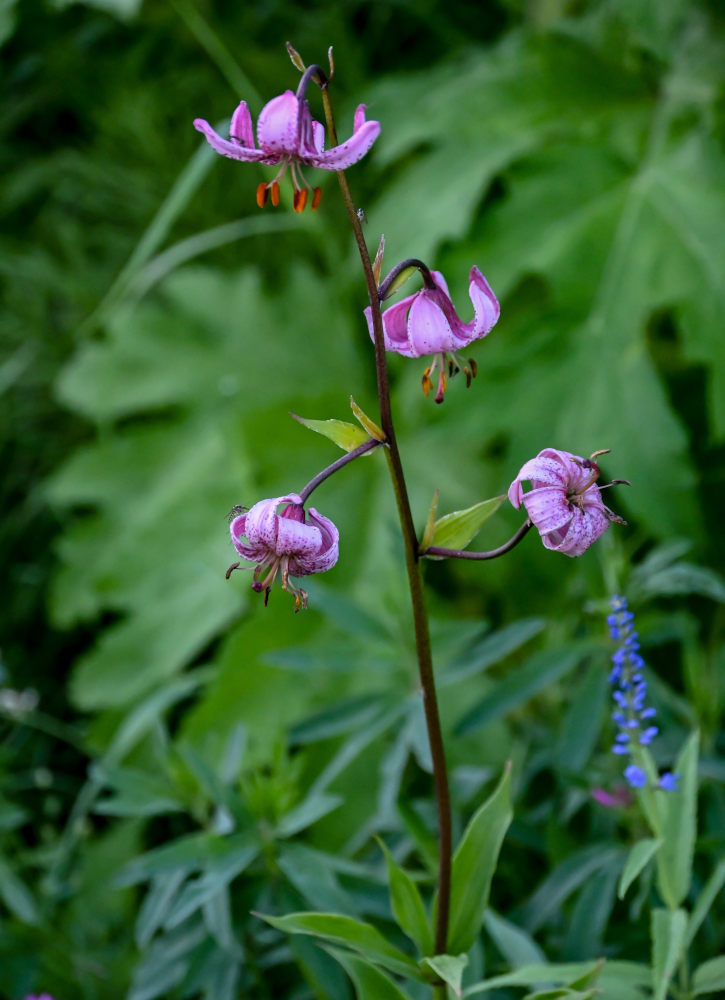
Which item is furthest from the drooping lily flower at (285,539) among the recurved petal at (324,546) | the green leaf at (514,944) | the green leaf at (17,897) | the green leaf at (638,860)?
the green leaf at (17,897)

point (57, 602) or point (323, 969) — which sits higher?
point (57, 602)

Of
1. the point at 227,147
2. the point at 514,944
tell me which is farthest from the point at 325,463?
the point at 227,147

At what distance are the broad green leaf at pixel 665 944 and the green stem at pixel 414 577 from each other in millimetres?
163

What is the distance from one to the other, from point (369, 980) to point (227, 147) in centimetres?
62

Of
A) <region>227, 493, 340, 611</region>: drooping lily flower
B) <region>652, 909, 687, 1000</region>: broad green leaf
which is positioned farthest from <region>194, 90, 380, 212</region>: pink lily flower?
<region>652, 909, 687, 1000</region>: broad green leaf

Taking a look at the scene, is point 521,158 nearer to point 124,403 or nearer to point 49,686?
point 124,403

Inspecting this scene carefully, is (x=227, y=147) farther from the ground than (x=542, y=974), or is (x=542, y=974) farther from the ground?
(x=227, y=147)

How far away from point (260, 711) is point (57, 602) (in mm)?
654

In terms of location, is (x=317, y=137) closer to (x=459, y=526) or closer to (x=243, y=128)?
(x=243, y=128)

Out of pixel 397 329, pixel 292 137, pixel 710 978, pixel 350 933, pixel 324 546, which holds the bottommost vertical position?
pixel 710 978

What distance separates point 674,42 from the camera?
174 cm

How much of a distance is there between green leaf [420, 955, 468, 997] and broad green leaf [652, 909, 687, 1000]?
151 millimetres

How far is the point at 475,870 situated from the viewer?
2.55 ft

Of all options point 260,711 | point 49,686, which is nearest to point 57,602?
point 49,686
